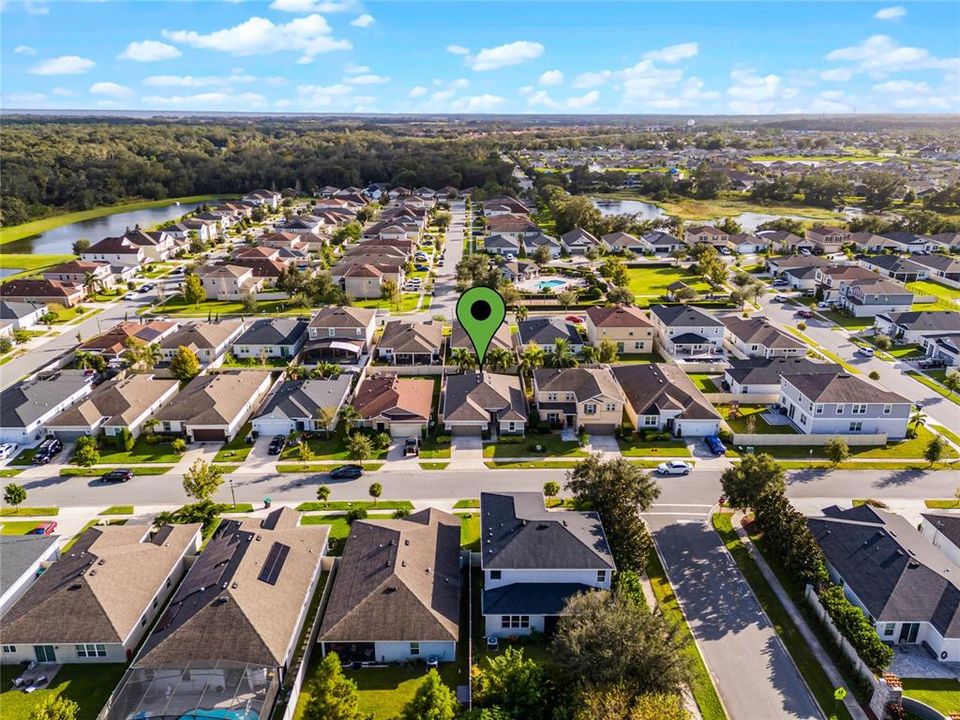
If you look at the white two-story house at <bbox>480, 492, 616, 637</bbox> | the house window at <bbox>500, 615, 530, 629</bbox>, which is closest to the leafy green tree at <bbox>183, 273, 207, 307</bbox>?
the white two-story house at <bbox>480, 492, 616, 637</bbox>

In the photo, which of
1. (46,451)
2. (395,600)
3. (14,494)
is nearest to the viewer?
(395,600)

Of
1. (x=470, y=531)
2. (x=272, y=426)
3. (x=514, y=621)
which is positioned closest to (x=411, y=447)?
(x=470, y=531)

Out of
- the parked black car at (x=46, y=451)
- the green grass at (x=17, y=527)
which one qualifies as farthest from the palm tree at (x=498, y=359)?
the green grass at (x=17, y=527)

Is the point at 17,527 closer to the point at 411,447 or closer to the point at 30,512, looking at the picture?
the point at 30,512

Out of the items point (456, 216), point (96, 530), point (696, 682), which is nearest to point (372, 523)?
point (96, 530)

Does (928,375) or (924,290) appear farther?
(924,290)

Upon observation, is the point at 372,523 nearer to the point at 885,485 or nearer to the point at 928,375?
the point at 885,485

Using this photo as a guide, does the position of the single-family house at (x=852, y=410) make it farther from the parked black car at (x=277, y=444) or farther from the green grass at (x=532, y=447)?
the parked black car at (x=277, y=444)
